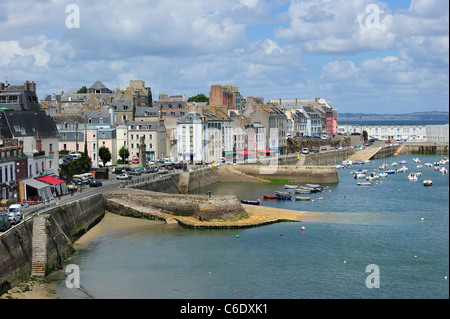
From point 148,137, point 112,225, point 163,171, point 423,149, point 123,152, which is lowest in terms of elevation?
point 112,225

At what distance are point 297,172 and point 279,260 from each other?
146 ft

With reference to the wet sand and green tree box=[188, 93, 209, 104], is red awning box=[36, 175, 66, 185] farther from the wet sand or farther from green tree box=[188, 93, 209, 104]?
green tree box=[188, 93, 209, 104]

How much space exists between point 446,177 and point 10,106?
58246 millimetres

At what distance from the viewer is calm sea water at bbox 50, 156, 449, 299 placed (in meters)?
31.6

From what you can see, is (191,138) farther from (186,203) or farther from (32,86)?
(186,203)

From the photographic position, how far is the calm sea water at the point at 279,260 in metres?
31.6

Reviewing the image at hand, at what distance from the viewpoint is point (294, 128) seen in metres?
128

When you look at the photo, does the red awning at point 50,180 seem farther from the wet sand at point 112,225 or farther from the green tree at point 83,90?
the green tree at point 83,90

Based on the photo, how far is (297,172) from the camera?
81.0 metres

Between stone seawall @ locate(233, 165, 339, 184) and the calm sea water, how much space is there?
84.5ft

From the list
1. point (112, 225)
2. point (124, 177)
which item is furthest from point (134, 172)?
point (112, 225)

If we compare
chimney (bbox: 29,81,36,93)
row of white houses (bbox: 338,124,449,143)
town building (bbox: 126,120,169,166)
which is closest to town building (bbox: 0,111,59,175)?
chimney (bbox: 29,81,36,93)

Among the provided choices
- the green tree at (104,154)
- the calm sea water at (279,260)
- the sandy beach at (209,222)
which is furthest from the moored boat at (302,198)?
the green tree at (104,154)

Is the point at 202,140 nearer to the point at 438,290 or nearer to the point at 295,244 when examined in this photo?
the point at 295,244
